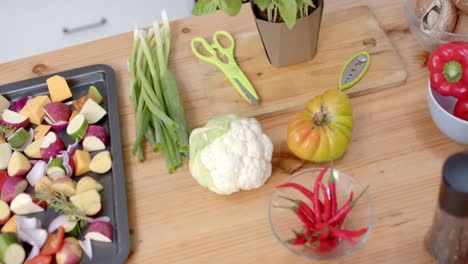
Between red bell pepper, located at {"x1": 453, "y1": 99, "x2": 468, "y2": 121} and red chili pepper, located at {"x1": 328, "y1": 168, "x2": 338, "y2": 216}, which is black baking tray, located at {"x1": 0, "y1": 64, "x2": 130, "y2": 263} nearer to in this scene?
red chili pepper, located at {"x1": 328, "y1": 168, "x2": 338, "y2": 216}

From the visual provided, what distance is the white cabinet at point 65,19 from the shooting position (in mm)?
2092

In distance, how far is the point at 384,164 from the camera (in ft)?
3.51

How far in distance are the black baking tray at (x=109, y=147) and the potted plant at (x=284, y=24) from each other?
0.30 metres

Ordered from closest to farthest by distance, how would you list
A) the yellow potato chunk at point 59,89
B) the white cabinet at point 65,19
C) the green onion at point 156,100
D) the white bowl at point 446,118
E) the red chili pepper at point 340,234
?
the red chili pepper at point 340,234 < the white bowl at point 446,118 < the green onion at point 156,100 < the yellow potato chunk at point 59,89 < the white cabinet at point 65,19

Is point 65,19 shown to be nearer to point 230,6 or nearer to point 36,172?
point 36,172

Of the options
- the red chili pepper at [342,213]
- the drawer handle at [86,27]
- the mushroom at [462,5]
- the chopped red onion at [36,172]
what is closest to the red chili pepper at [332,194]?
the red chili pepper at [342,213]

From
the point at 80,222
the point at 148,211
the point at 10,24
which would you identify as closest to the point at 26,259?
the point at 80,222

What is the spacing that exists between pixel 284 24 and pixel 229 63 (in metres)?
0.17

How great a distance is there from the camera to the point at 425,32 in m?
1.20

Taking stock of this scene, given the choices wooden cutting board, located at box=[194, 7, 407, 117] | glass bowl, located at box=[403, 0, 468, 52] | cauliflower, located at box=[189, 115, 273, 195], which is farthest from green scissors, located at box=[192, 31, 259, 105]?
glass bowl, located at box=[403, 0, 468, 52]

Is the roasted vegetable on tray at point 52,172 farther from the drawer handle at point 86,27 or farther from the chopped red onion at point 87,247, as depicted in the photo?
the drawer handle at point 86,27

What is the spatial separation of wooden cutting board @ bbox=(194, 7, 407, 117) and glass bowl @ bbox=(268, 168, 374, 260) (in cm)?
20

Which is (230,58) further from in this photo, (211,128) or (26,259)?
(26,259)

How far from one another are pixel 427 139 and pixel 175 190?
1.59 feet
